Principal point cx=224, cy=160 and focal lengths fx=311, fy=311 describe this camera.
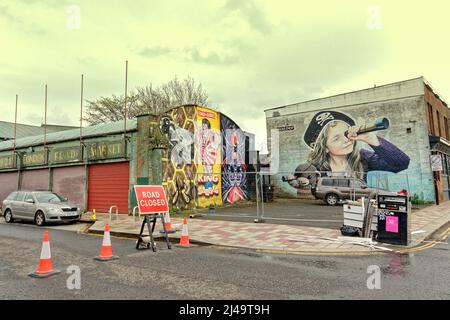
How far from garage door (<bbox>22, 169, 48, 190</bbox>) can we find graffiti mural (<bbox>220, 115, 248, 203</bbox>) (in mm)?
12429

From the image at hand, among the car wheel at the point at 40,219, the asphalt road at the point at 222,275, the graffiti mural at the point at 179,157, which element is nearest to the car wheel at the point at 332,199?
the graffiti mural at the point at 179,157

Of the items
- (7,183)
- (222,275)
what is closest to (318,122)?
(222,275)

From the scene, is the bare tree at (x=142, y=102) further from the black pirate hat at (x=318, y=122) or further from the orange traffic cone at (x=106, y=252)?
the orange traffic cone at (x=106, y=252)

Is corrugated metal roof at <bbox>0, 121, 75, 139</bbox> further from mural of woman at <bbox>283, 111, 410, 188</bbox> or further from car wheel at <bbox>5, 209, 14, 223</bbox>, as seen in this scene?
mural of woman at <bbox>283, 111, 410, 188</bbox>

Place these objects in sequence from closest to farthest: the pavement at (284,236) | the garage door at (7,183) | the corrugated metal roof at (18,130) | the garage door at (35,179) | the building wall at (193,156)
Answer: the pavement at (284,236) < the building wall at (193,156) < the garage door at (35,179) < the garage door at (7,183) < the corrugated metal roof at (18,130)

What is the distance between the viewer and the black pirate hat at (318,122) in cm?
2548

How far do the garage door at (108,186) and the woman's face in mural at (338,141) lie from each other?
16.7 m

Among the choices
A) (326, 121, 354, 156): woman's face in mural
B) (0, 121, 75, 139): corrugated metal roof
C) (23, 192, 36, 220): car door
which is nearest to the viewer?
(23, 192, 36, 220): car door

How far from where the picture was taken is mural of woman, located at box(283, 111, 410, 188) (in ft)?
75.8

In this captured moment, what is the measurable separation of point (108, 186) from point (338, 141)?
1796 cm

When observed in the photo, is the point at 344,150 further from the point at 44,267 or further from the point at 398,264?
the point at 44,267

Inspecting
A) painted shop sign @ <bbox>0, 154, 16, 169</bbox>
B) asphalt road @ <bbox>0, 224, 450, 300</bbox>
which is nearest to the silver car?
asphalt road @ <bbox>0, 224, 450, 300</bbox>

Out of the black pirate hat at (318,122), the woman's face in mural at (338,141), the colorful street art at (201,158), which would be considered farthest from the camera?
the black pirate hat at (318,122)
